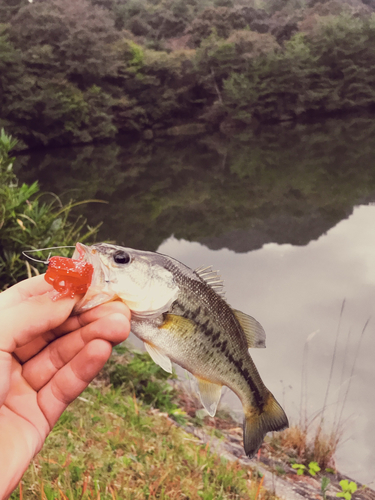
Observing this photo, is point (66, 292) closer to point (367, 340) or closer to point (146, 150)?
point (367, 340)

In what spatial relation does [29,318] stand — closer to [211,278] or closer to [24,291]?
[24,291]

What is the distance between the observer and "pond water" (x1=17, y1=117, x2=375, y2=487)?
7.31 metres

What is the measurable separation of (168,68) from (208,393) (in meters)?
38.6

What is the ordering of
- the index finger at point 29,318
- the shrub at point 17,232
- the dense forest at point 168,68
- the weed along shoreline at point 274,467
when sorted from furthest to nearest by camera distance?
the dense forest at point 168,68, the shrub at point 17,232, the weed along shoreline at point 274,467, the index finger at point 29,318

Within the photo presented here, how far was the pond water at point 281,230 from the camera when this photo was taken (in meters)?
7.31

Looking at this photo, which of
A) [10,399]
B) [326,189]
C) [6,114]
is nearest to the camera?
[10,399]

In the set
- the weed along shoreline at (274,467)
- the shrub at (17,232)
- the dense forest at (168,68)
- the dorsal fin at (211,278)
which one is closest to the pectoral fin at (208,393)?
the dorsal fin at (211,278)

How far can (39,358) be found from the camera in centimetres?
188

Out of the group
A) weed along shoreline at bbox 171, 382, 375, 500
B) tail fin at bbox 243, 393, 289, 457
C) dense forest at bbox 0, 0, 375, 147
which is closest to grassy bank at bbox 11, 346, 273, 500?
weed along shoreline at bbox 171, 382, 375, 500

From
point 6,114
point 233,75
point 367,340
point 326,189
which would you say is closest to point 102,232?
point 367,340

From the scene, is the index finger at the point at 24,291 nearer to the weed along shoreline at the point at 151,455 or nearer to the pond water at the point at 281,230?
the weed along shoreline at the point at 151,455

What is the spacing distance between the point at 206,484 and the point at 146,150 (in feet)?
103

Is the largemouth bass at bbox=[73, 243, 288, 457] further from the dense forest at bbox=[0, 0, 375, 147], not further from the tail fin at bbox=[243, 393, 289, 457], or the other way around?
the dense forest at bbox=[0, 0, 375, 147]

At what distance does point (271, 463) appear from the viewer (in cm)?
481
